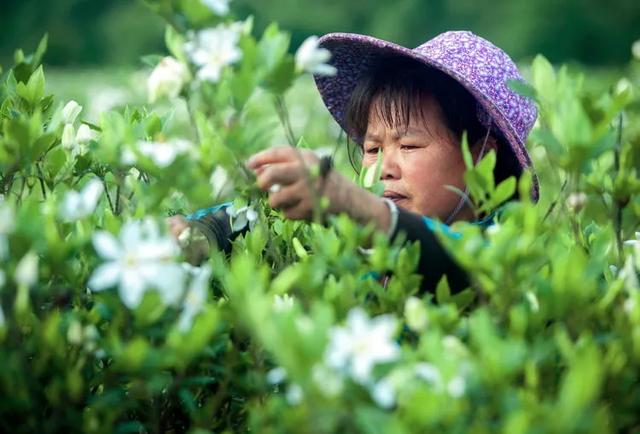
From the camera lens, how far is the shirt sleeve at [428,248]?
4.62 feet

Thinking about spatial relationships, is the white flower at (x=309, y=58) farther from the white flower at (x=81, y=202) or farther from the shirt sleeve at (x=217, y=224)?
the shirt sleeve at (x=217, y=224)

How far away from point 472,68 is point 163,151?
1190mm

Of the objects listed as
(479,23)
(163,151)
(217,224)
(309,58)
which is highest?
(309,58)

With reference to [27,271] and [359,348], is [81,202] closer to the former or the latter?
[27,271]

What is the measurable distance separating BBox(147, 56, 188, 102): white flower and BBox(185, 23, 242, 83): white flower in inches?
1.8

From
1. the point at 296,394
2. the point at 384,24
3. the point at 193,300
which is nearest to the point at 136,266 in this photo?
the point at 193,300

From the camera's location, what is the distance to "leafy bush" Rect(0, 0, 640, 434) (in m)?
0.99

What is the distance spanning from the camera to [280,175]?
1.28m

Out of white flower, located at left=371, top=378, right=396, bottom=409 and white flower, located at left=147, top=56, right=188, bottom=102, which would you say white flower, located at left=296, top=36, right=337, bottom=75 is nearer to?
white flower, located at left=147, top=56, right=188, bottom=102

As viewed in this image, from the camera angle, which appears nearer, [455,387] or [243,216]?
[455,387]

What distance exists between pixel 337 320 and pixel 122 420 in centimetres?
38

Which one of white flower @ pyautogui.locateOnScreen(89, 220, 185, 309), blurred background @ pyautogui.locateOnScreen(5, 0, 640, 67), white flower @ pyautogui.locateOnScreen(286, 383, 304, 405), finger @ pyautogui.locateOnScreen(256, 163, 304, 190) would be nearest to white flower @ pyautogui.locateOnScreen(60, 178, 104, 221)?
white flower @ pyautogui.locateOnScreen(89, 220, 185, 309)

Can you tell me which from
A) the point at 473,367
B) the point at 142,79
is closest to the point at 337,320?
the point at 473,367

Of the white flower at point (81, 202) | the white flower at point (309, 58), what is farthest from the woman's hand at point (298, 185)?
the white flower at point (81, 202)
